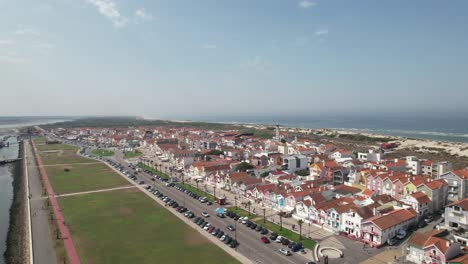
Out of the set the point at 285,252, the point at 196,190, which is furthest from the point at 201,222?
the point at 196,190

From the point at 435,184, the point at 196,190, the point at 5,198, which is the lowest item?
the point at 5,198

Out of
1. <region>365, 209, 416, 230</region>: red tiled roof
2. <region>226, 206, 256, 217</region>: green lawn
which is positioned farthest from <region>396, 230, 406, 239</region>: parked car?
<region>226, 206, 256, 217</region>: green lawn

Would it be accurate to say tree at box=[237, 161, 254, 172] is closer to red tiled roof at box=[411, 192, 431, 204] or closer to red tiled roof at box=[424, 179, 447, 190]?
red tiled roof at box=[411, 192, 431, 204]

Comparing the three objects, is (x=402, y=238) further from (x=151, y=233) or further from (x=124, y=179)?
(x=124, y=179)

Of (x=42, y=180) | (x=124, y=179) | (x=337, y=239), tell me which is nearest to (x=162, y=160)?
(x=124, y=179)

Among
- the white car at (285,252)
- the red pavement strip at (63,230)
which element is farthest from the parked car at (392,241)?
the red pavement strip at (63,230)

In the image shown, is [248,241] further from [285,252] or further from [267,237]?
[285,252]
